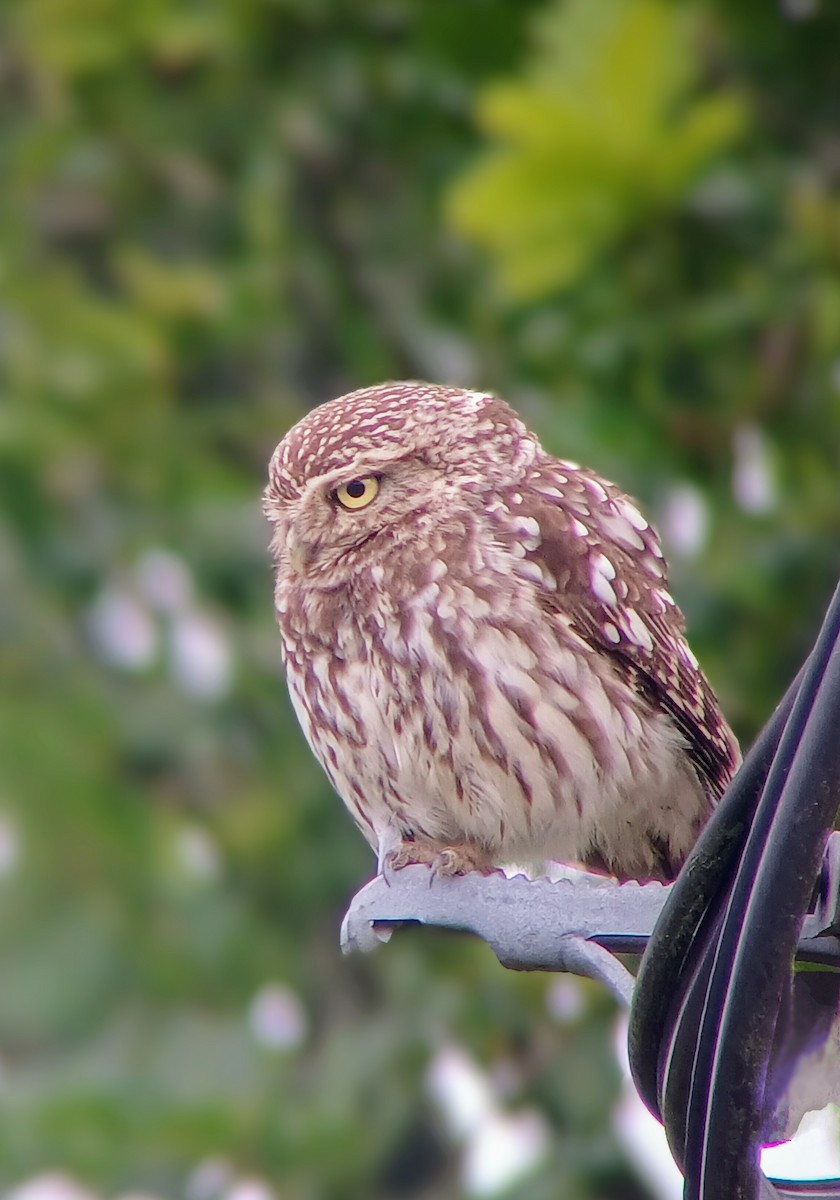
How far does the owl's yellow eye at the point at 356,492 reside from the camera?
12.6 feet

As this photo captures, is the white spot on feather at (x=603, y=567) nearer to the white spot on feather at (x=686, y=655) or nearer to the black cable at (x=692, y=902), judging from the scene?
the white spot on feather at (x=686, y=655)

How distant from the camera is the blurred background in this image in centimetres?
477

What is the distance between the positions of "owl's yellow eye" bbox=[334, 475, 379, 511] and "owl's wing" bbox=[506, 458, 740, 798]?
275 mm

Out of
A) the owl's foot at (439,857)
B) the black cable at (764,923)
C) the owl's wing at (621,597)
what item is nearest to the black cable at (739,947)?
the black cable at (764,923)

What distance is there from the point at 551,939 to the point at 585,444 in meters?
2.53

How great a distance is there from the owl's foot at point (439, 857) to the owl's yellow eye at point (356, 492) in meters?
0.66

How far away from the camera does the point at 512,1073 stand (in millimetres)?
5781

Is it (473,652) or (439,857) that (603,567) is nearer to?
(473,652)

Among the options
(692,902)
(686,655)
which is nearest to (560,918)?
(692,902)

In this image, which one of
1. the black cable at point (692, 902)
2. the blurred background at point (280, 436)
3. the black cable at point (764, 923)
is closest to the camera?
the black cable at point (764, 923)

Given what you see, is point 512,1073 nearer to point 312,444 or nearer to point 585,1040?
point 585,1040

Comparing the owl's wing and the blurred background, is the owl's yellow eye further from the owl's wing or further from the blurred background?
the blurred background

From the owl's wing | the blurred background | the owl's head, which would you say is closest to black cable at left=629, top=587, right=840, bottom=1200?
the owl's wing

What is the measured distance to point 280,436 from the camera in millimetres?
5730
